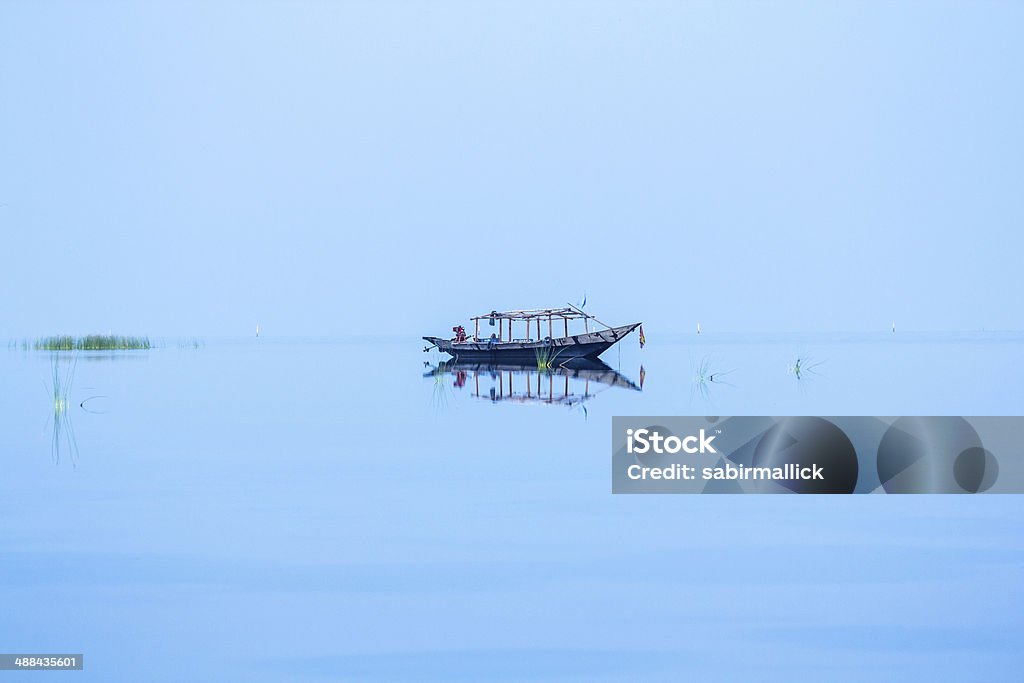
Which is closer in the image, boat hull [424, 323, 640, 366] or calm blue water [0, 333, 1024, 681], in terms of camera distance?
calm blue water [0, 333, 1024, 681]

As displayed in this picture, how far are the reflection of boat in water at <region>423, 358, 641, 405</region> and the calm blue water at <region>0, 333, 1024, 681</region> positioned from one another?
9.69 meters

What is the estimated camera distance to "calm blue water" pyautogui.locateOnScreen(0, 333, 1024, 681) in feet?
19.8

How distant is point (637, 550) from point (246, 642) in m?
3.43

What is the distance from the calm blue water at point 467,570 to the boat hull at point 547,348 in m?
25.5

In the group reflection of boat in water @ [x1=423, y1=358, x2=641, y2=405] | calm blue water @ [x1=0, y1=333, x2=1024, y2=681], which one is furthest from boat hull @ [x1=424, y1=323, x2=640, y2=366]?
calm blue water @ [x1=0, y1=333, x2=1024, y2=681]

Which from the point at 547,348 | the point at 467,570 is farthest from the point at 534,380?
the point at 467,570

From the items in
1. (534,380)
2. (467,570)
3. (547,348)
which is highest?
(547,348)

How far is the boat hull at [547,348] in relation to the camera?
4141cm

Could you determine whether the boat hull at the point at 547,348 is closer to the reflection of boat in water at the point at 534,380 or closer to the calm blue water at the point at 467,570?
the reflection of boat in water at the point at 534,380

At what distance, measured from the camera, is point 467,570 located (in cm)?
785

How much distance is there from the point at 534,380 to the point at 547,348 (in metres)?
9.82

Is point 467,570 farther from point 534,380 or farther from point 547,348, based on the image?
point 547,348

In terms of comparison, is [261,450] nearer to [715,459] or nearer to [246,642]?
[715,459]

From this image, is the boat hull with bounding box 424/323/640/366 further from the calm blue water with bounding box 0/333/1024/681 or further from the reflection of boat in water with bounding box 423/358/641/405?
the calm blue water with bounding box 0/333/1024/681
